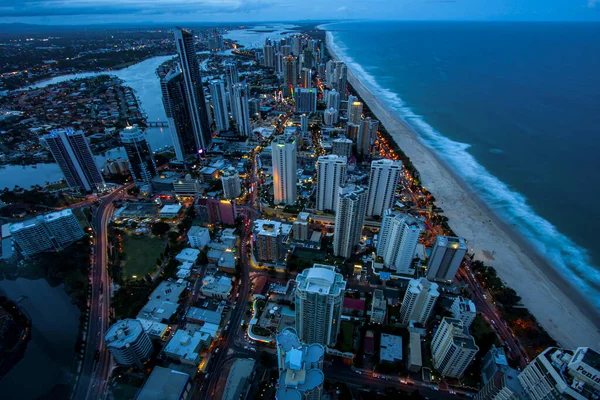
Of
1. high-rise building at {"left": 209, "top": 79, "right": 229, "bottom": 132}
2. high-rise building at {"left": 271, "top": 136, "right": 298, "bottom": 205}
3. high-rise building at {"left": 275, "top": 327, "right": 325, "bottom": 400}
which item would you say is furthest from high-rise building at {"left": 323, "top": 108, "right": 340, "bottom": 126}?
high-rise building at {"left": 275, "top": 327, "right": 325, "bottom": 400}

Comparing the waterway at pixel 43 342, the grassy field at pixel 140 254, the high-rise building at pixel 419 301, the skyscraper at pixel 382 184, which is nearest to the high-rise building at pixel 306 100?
the skyscraper at pixel 382 184

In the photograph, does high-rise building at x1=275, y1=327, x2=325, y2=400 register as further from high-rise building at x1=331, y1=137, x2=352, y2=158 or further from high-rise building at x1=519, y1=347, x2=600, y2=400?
high-rise building at x1=331, y1=137, x2=352, y2=158

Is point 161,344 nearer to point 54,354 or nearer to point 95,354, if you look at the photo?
point 95,354

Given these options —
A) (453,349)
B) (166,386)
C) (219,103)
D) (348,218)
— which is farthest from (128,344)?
(219,103)

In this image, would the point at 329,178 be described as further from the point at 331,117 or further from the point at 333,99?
the point at 333,99

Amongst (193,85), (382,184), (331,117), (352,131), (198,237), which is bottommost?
(331,117)

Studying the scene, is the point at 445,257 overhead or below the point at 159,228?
overhead

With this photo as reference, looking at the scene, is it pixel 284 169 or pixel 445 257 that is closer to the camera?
pixel 445 257

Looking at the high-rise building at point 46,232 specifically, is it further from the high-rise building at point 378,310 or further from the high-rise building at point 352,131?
the high-rise building at point 352,131

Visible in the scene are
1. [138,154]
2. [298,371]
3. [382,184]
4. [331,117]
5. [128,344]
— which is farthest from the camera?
[331,117]
